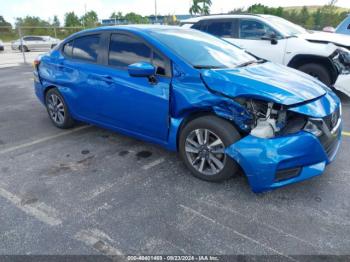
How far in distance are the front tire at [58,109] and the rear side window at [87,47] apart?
714 millimetres

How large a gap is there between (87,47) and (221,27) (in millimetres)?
4528

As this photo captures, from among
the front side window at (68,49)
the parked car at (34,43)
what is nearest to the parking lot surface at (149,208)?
the front side window at (68,49)

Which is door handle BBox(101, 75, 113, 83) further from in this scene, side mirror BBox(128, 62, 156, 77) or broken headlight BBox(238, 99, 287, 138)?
broken headlight BBox(238, 99, 287, 138)

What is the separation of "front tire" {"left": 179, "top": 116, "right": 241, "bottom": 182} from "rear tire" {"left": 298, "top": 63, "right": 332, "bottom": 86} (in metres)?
4.14

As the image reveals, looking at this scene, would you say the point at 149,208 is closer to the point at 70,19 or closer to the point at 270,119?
the point at 270,119

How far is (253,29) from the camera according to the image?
7.29 metres

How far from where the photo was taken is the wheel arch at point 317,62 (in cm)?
601

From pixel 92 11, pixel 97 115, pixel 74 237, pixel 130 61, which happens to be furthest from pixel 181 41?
pixel 92 11

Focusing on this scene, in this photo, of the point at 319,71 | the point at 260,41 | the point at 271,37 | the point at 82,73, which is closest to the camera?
the point at 82,73

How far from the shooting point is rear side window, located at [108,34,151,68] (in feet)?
11.5

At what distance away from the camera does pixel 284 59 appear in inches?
267

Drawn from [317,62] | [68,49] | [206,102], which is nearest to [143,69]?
[206,102]

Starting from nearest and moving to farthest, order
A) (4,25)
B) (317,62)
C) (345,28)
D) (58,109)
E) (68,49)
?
(68,49), (58,109), (317,62), (345,28), (4,25)

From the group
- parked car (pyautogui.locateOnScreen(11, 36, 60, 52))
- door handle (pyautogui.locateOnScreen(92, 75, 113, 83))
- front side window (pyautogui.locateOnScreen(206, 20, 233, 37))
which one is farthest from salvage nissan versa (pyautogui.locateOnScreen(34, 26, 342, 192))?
parked car (pyautogui.locateOnScreen(11, 36, 60, 52))
